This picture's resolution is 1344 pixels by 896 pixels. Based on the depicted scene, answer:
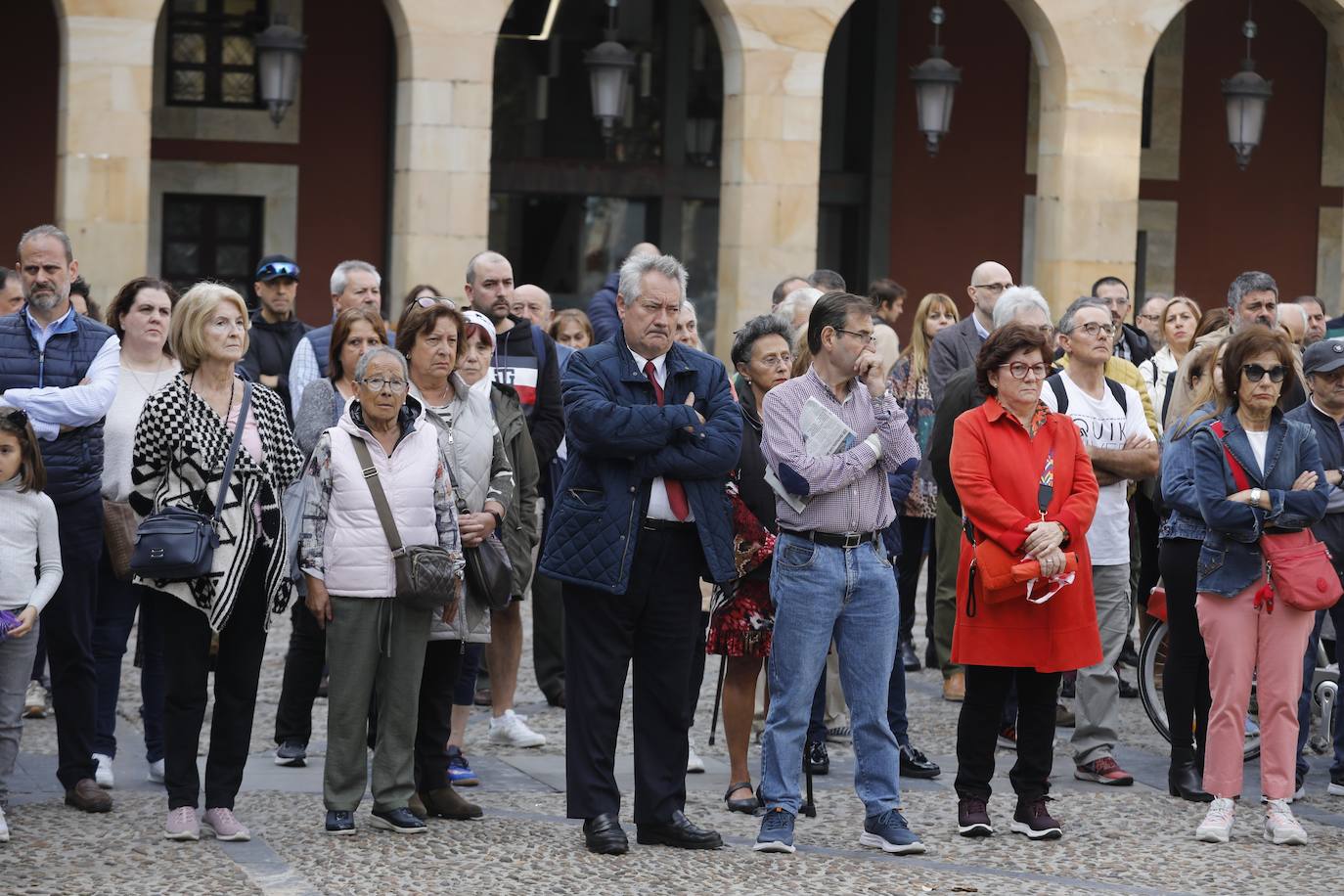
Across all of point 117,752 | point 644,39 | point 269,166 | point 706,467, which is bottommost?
point 117,752

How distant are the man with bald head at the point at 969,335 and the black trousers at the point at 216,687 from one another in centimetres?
413

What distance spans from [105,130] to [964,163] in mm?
9631

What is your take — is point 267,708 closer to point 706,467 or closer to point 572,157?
point 706,467

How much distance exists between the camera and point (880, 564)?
270 inches

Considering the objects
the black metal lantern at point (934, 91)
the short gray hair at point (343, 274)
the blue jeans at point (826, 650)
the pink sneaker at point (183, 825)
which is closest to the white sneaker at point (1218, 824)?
the blue jeans at point (826, 650)

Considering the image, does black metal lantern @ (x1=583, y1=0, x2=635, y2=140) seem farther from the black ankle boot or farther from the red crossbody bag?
the red crossbody bag

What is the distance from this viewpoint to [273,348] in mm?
10094

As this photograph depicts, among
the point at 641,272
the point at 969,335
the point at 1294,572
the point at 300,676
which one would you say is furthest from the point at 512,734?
the point at 1294,572

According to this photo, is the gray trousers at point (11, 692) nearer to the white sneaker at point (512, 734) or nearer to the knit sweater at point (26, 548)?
the knit sweater at point (26, 548)

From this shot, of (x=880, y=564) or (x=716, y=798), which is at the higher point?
(x=880, y=564)

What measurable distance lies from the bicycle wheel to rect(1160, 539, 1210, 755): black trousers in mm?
680

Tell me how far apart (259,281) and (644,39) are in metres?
10.9

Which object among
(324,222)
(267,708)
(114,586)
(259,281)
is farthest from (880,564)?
(324,222)

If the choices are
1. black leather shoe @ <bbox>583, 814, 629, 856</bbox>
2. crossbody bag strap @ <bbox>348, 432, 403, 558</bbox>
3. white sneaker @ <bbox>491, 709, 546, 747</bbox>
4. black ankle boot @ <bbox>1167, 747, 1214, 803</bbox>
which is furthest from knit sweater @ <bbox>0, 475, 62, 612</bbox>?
black ankle boot @ <bbox>1167, 747, 1214, 803</bbox>
